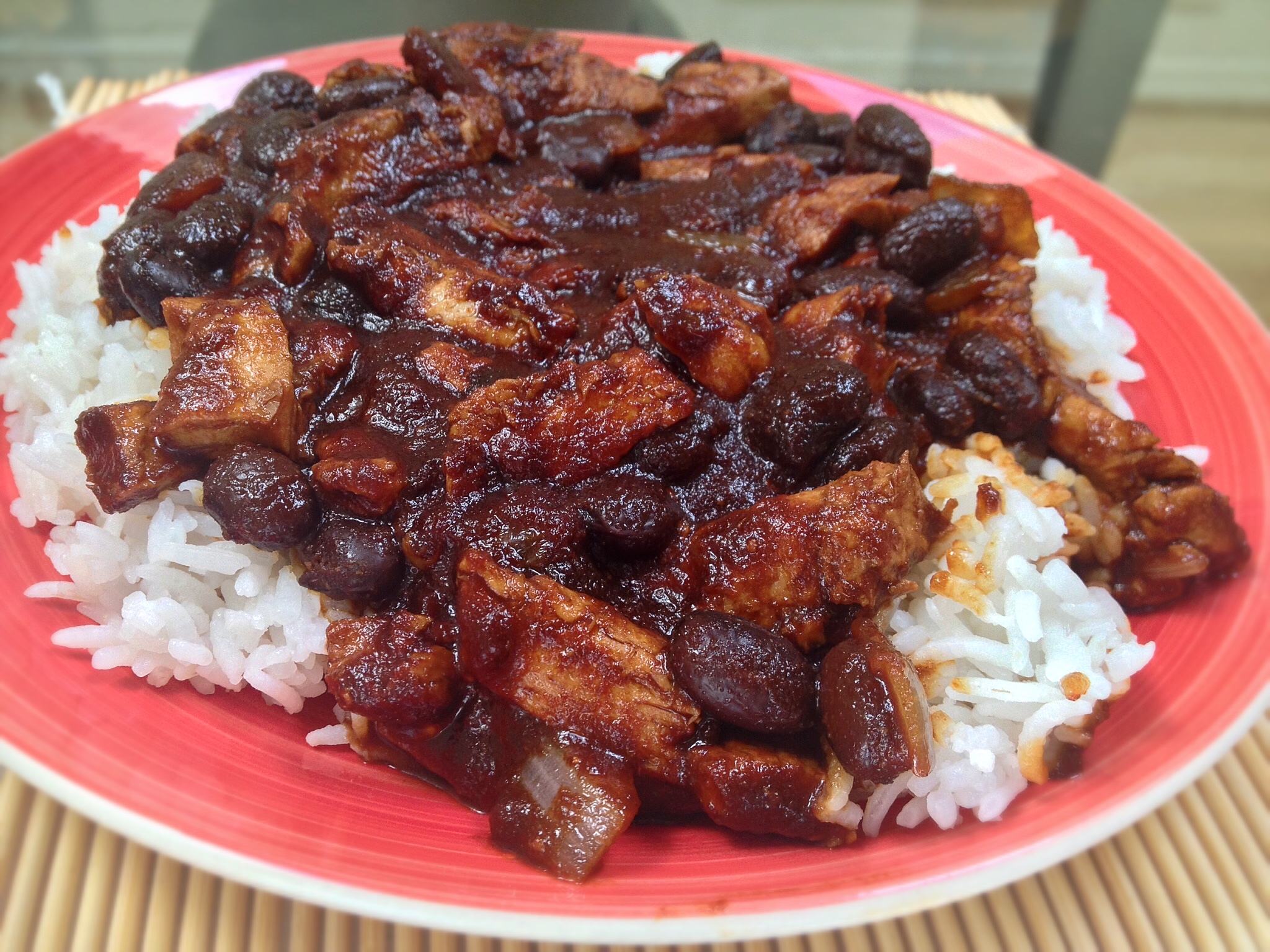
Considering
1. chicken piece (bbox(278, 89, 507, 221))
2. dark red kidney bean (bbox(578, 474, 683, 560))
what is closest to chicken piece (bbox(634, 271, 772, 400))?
dark red kidney bean (bbox(578, 474, 683, 560))

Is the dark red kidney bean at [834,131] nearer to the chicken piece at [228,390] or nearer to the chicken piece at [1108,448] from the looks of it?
the chicken piece at [1108,448]

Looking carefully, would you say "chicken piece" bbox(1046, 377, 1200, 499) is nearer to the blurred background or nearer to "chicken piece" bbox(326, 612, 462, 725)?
"chicken piece" bbox(326, 612, 462, 725)

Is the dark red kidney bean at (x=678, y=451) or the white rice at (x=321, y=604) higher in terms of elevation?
the dark red kidney bean at (x=678, y=451)

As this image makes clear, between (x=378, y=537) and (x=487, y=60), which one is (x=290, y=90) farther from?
(x=378, y=537)

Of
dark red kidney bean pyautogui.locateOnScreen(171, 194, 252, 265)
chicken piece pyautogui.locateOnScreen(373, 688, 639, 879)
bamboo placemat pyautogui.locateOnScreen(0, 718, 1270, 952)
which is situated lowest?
bamboo placemat pyautogui.locateOnScreen(0, 718, 1270, 952)

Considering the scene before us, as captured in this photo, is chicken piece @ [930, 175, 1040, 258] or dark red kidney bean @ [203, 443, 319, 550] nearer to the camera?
dark red kidney bean @ [203, 443, 319, 550]

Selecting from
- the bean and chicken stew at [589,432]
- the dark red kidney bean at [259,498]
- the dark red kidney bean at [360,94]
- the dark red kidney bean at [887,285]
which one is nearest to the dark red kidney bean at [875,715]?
the bean and chicken stew at [589,432]

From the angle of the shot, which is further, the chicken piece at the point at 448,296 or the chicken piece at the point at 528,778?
the chicken piece at the point at 448,296
